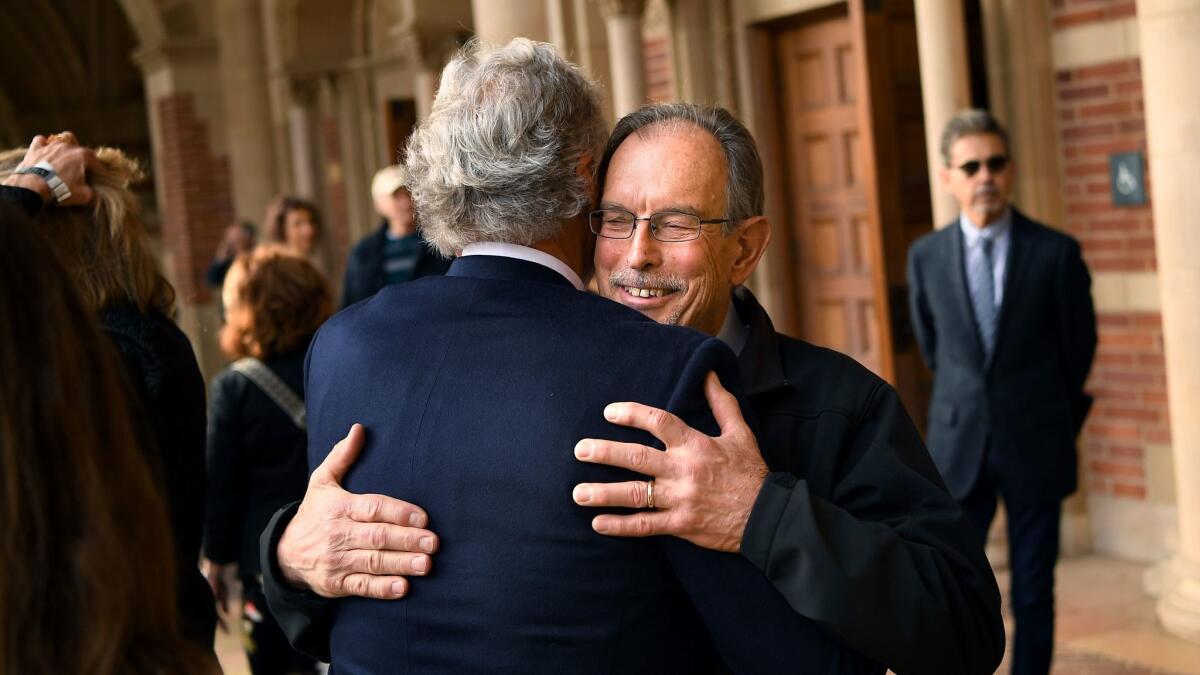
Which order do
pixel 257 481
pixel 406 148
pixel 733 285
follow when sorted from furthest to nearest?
pixel 257 481 < pixel 733 285 < pixel 406 148

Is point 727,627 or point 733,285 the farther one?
point 733,285

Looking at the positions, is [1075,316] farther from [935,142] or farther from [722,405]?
[722,405]

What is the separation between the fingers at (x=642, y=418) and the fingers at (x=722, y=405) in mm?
67

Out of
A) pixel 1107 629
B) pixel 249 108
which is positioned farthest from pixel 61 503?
pixel 249 108

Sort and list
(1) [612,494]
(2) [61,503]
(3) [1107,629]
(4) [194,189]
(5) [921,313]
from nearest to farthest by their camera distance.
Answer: (2) [61,503] < (1) [612,494] < (5) [921,313] < (3) [1107,629] < (4) [194,189]

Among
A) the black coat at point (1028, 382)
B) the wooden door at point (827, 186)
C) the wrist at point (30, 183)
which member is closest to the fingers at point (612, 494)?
the wrist at point (30, 183)

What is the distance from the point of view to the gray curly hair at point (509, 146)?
5.89 feet

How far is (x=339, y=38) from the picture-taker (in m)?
11.7

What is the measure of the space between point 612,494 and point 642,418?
0.09 meters

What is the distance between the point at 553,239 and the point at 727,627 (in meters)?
0.53

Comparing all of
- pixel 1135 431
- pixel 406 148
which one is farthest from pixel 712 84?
pixel 406 148

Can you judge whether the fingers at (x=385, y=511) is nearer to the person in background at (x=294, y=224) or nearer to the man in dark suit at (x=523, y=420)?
the man in dark suit at (x=523, y=420)

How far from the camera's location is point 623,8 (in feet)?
23.8

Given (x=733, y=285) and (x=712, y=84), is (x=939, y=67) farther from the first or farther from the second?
(x=733, y=285)
